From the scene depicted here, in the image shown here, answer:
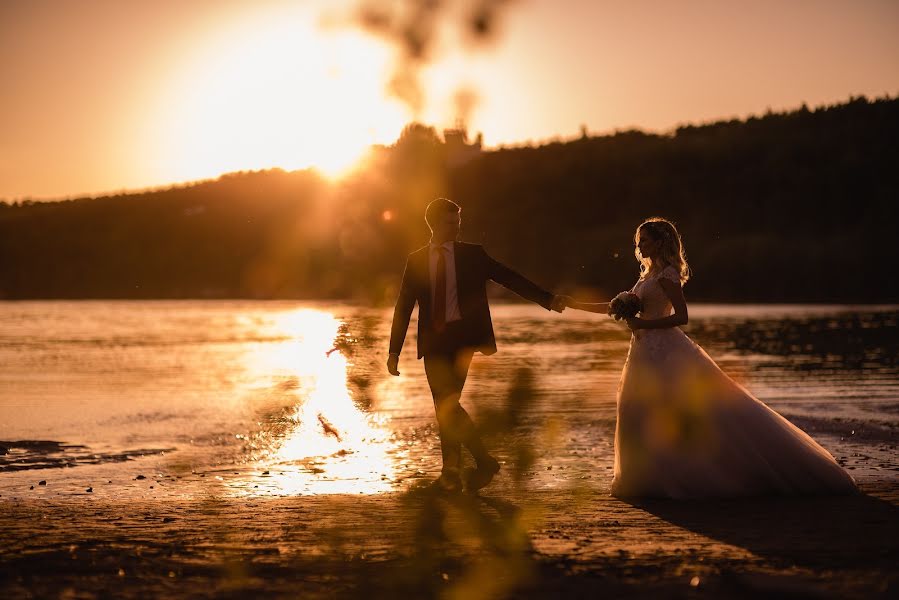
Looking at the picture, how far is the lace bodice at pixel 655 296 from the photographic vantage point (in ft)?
27.5

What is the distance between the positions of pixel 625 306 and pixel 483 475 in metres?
1.70

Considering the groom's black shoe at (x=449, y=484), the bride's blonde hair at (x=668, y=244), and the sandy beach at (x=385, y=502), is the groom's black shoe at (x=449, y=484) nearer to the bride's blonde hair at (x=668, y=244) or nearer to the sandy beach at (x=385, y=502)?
the sandy beach at (x=385, y=502)

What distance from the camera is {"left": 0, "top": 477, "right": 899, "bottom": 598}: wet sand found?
5.22m

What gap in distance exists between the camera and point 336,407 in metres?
16.4

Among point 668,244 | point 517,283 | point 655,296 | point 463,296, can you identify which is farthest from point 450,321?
point 668,244

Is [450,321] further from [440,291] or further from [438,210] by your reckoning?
[438,210]

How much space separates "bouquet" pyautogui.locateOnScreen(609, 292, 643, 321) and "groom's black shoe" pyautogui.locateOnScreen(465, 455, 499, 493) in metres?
1.47

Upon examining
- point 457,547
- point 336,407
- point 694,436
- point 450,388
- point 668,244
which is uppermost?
point 668,244

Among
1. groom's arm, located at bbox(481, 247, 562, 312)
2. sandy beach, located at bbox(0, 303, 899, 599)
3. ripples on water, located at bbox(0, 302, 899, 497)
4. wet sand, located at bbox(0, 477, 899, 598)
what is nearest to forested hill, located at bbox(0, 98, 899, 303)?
ripples on water, located at bbox(0, 302, 899, 497)

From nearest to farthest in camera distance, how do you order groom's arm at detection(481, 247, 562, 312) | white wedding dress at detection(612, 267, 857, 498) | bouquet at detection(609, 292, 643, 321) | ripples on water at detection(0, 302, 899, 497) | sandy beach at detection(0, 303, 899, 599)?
sandy beach at detection(0, 303, 899, 599) < white wedding dress at detection(612, 267, 857, 498) < bouquet at detection(609, 292, 643, 321) < groom's arm at detection(481, 247, 562, 312) < ripples on water at detection(0, 302, 899, 497)

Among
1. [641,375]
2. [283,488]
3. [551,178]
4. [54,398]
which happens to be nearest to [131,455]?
[283,488]

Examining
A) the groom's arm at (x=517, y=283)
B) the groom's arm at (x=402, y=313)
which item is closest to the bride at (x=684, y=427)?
the groom's arm at (x=517, y=283)

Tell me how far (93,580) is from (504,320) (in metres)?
42.8

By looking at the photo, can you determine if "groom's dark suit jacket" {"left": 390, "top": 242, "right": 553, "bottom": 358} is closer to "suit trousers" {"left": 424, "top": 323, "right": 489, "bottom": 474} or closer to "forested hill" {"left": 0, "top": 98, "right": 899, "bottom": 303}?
"suit trousers" {"left": 424, "top": 323, "right": 489, "bottom": 474}
